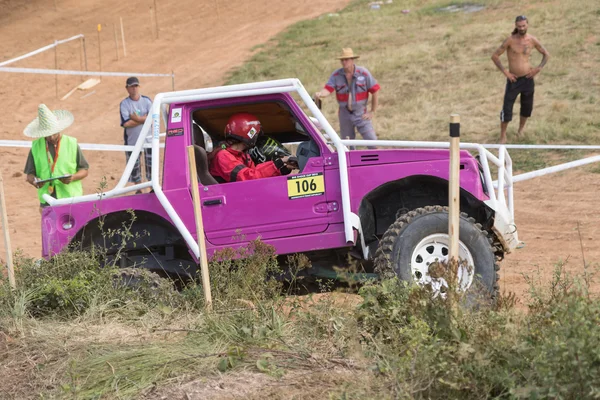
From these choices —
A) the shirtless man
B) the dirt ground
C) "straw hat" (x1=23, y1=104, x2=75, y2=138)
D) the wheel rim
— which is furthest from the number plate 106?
the shirtless man

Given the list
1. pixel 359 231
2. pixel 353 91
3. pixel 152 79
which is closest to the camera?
pixel 359 231

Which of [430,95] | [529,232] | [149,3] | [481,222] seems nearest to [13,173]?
[430,95]

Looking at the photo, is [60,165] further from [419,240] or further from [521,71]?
[521,71]

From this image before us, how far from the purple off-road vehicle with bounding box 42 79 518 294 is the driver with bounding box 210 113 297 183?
147mm

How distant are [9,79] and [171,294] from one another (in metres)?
17.7

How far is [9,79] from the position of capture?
22.9 metres

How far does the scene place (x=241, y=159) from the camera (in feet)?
24.3

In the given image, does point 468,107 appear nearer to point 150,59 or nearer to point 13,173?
point 13,173

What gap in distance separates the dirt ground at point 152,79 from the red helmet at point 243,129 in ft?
8.01

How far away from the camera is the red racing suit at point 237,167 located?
285 inches

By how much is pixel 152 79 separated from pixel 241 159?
16.0 meters

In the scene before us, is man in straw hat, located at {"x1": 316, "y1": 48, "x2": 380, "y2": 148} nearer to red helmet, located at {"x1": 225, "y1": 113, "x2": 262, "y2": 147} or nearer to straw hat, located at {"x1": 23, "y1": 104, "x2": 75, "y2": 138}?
straw hat, located at {"x1": 23, "y1": 104, "x2": 75, "y2": 138}

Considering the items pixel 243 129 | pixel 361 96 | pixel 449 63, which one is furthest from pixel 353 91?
pixel 449 63

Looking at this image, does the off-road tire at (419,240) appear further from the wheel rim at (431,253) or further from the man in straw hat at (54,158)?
the man in straw hat at (54,158)
